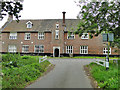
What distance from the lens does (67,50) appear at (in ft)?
116

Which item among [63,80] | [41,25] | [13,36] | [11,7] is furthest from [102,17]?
[13,36]

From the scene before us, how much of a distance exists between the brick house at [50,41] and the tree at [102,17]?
19.5 m

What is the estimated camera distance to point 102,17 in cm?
1359

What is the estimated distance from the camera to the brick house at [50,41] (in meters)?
34.3

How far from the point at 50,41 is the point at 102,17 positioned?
22446 mm

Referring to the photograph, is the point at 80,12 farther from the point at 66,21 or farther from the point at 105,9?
the point at 66,21

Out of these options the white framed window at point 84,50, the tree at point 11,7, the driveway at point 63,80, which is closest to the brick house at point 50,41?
the white framed window at point 84,50

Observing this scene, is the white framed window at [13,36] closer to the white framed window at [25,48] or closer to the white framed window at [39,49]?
the white framed window at [25,48]

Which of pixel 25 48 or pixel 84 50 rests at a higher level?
pixel 25 48

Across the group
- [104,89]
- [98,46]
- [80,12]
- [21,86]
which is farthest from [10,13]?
[98,46]

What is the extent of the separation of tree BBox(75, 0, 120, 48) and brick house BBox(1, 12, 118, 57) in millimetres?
19460

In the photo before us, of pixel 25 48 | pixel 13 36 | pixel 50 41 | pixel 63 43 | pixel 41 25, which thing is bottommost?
pixel 25 48

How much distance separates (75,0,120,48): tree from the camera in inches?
511

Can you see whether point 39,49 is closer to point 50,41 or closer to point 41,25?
point 50,41
